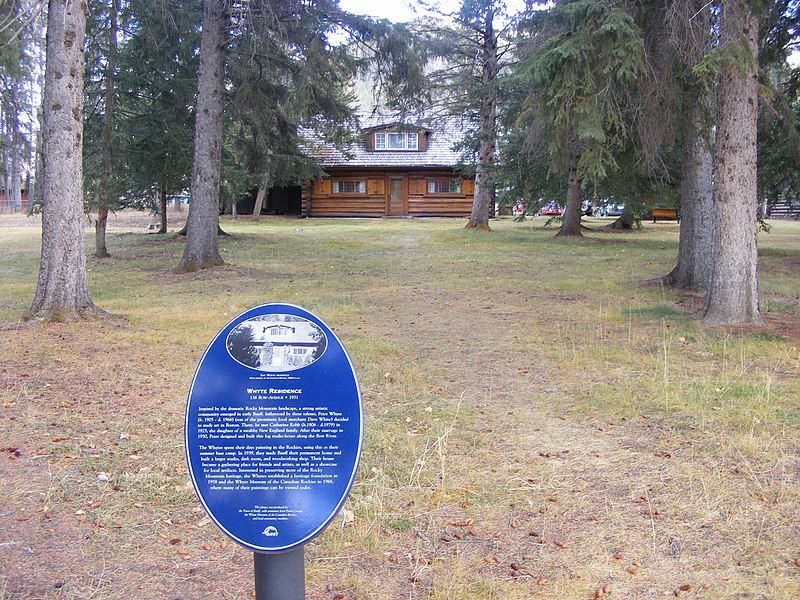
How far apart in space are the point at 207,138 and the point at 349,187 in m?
29.1

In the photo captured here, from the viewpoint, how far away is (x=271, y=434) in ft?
8.69

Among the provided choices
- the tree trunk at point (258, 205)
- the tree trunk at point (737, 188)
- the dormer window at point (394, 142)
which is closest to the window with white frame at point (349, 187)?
the dormer window at point (394, 142)

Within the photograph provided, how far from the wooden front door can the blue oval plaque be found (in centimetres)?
4208

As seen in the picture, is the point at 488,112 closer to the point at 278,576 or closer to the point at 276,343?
the point at 276,343

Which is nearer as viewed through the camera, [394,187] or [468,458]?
[468,458]

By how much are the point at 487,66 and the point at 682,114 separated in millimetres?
19270

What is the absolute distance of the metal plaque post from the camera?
2.74m

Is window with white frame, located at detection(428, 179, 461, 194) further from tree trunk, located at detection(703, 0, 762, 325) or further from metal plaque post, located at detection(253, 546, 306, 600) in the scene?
metal plaque post, located at detection(253, 546, 306, 600)

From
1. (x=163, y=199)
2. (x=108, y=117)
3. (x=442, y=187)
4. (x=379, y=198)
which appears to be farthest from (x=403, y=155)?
Answer: (x=108, y=117)

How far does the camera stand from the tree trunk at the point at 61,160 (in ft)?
31.9

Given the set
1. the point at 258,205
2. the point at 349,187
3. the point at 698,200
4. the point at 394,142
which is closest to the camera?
the point at 698,200

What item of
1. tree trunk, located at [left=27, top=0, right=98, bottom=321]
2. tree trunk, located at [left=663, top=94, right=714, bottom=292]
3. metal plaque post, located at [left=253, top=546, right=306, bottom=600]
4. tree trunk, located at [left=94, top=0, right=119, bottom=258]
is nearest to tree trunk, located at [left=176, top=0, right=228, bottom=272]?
tree trunk, located at [left=94, top=0, right=119, bottom=258]

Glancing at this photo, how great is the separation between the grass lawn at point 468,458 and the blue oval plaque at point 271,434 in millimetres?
1291

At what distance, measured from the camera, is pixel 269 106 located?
18812 mm
